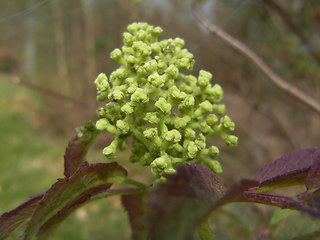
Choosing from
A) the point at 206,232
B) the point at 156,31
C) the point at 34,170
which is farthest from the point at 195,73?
the point at 34,170

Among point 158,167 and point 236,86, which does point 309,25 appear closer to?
point 236,86

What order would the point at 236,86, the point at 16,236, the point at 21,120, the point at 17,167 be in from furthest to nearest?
the point at 21,120 < the point at 17,167 < the point at 236,86 < the point at 16,236

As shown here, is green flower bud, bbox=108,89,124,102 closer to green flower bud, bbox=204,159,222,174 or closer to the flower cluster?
the flower cluster

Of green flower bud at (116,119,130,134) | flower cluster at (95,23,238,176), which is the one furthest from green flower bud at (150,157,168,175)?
green flower bud at (116,119,130,134)

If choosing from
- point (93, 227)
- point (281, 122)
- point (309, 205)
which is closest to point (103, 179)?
point (309, 205)

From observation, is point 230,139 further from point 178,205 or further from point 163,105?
point 178,205

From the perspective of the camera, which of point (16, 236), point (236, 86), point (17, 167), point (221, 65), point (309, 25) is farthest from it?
point (17, 167)
